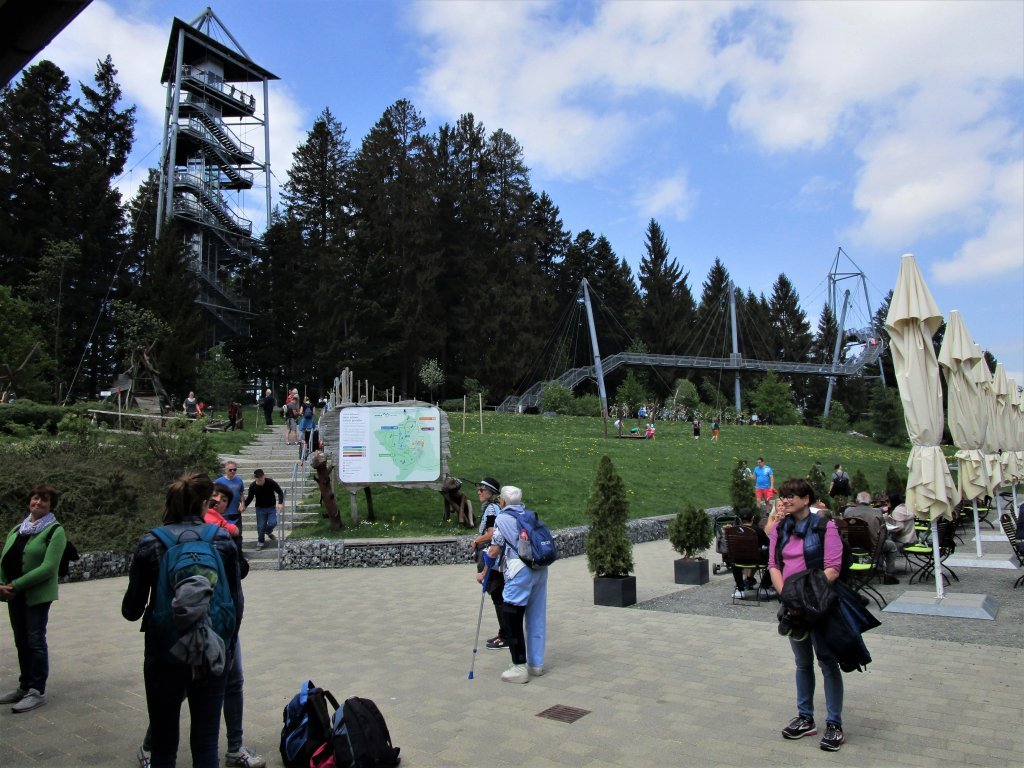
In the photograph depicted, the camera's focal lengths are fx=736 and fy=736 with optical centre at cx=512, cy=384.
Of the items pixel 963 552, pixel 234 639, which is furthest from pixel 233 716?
pixel 963 552

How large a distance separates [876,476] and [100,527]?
29.9m

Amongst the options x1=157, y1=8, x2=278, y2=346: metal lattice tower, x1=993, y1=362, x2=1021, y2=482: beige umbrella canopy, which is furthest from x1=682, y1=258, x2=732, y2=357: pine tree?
Result: x1=993, y1=362, x2=1021, y2=482: beige umbrella canopy

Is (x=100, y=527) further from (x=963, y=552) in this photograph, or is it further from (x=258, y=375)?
(x=258, y=375)

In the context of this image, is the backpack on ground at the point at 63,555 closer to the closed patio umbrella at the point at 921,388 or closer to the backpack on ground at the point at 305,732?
the backpack on ground at the point at 305,732

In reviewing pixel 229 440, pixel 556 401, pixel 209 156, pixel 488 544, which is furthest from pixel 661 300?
pixel 488 544

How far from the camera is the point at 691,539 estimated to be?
10914 mm

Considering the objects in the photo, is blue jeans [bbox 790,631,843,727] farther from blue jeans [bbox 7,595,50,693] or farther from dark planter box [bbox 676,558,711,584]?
dark planter box [bbox 676,558,711,584]

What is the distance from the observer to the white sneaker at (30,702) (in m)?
5.34

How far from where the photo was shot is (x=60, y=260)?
35.8 metres

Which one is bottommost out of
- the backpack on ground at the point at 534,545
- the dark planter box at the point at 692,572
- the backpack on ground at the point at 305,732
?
the dark planter box at the point at 692,572

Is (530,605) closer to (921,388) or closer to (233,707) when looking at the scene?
(233,707)

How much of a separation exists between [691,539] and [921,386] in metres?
3.86

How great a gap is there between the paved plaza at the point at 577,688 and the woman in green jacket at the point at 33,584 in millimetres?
239

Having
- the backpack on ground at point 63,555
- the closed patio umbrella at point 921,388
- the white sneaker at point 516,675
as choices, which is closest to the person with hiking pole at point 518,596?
the white sneaker at point 516,675
